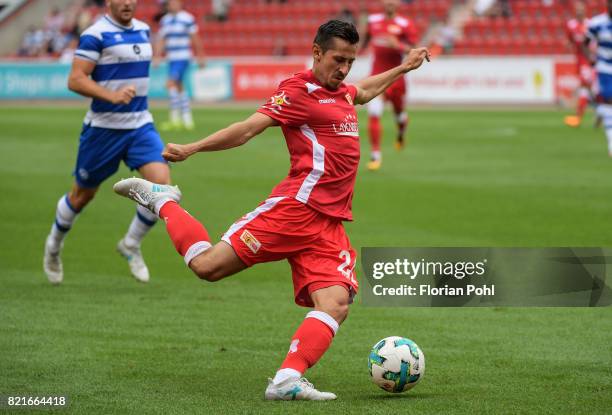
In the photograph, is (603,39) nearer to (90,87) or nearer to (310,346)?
(90,87)

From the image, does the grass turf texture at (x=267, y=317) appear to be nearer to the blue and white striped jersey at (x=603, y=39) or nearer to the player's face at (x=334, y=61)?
the blue and white striped jersey at (x=603, y=39)

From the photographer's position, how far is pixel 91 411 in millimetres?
5676

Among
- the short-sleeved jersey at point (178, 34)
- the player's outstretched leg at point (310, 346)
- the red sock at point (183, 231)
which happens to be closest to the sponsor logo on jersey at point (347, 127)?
the player's outstretched leg at point (310, 346)

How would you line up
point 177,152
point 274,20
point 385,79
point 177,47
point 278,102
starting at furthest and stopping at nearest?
1. point 274,20
2. point 177,47
3. point 385,79
4. point 278,102
5. point 177,152

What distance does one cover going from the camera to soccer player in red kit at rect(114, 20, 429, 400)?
613 cm

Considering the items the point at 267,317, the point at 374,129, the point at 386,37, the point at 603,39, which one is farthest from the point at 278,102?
the point at 603,39

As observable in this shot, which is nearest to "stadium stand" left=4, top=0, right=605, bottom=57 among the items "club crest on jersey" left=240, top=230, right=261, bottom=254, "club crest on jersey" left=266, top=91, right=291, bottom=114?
"club crest on jersey" left=266, top=91, right=291, bottom=114

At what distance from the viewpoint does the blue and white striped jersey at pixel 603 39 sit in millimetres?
17000

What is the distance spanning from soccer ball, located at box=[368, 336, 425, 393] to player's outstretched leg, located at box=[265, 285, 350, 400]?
0.29 metres

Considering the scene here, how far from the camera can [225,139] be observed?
6.10 meters

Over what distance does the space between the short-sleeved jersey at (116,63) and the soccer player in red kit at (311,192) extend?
11.3 feet

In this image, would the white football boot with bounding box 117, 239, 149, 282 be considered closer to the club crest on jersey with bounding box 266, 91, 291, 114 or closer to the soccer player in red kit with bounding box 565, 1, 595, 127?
the club crest on jersey with bounding box 266, 91, 291, 114

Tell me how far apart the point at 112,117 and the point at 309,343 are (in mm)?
4297

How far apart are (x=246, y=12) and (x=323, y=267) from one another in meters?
36.0
